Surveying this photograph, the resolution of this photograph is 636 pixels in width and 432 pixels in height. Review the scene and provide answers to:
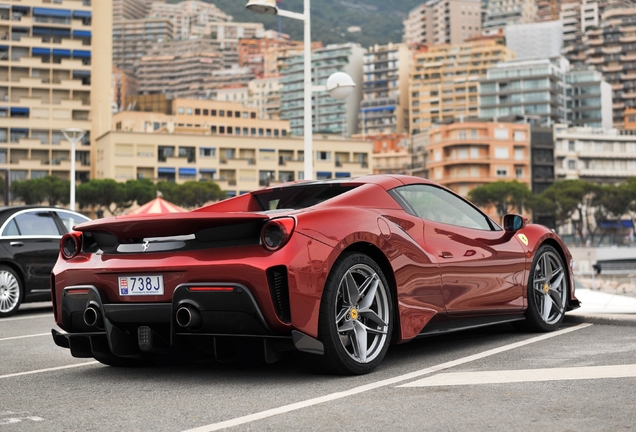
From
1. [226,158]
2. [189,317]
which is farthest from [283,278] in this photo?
[226,158]

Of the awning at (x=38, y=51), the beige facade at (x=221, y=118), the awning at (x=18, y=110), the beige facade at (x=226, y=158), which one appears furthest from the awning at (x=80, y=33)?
the beige facade at (x=221, y=118)

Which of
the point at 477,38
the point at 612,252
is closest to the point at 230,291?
the point at 612,252

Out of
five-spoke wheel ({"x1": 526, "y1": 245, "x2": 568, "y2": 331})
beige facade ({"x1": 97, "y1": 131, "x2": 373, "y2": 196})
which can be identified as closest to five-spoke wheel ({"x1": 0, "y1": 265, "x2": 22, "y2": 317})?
five-spoke wheel ({"x1": 526, "y1": 245, "x2": 568, "y2": 331})

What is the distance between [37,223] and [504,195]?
315 feet

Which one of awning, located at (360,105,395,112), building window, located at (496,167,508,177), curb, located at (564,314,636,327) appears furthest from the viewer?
awning, located at (360,105,395,112)

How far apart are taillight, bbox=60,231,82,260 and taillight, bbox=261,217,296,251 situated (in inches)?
56.1

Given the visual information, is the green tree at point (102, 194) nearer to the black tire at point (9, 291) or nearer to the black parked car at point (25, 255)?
the black parked car at point (25, 255)

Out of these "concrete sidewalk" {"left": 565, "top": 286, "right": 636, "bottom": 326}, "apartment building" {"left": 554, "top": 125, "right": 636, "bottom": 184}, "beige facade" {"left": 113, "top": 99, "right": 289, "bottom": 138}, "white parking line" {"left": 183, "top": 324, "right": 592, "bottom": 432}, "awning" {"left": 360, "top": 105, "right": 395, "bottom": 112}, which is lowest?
"white parking line" {"left": 183, "top": 324, "right": 592, "bottom": 432}

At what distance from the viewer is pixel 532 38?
188250 millimetres

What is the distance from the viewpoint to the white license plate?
5137mm

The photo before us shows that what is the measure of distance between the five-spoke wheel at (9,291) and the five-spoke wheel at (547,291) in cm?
728

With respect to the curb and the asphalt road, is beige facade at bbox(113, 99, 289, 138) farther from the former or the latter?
the asphalt road

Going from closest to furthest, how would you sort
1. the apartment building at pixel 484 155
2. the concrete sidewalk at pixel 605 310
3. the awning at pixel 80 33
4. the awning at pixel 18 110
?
the concrete sidewalk at pixel 605 310
the awning at pixel 18 110
the awning at pixel 80 33
the apartment building at pixel 484 155

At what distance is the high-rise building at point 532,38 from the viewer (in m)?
184
